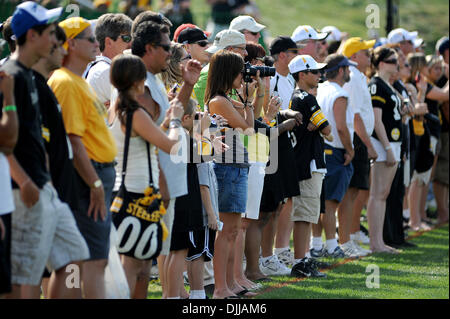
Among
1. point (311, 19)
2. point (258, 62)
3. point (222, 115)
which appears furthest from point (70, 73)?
point (311, 19)

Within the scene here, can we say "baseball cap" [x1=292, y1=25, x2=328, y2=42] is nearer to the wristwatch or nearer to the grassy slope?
the wristwatch

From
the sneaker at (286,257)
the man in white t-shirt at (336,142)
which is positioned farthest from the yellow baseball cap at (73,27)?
the man in white t-shirt at (336,142)

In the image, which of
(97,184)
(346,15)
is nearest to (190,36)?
(97,184)

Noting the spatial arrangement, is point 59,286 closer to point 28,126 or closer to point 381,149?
point 28,126

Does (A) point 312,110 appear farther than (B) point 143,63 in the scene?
Yes

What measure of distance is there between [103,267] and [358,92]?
5326mm

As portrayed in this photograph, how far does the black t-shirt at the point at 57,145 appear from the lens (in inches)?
186

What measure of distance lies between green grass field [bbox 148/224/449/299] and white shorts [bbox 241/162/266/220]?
0.69m

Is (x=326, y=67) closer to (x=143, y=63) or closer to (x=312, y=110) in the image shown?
(x=312, y=110)

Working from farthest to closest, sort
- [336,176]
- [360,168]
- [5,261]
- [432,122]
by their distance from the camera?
[432,122], [360,168], [336,176], [5,261]

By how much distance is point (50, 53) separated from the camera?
4.75 metres

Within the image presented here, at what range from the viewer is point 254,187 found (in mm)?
7508

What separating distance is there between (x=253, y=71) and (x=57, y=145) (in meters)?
2.62

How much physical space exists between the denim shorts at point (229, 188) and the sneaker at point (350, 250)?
3.06 m
